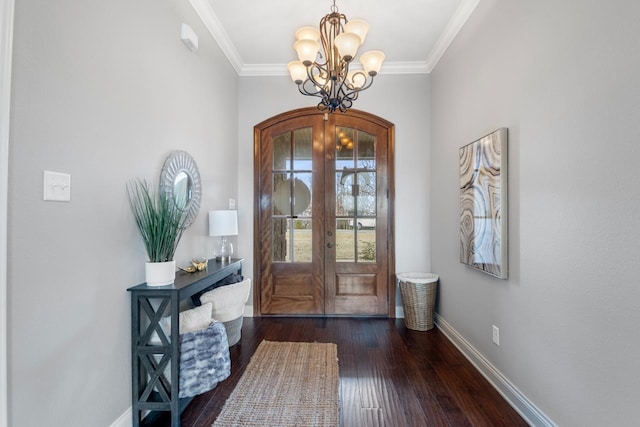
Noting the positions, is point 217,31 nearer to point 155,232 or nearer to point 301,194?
point 301,194

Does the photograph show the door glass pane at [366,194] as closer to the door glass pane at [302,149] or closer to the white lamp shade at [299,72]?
the door glass pane at [302,149]

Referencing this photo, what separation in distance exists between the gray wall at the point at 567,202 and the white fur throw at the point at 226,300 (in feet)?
6.32

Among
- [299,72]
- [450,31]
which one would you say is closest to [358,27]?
[299,72]

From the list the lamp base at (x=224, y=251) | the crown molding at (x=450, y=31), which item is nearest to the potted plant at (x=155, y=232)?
the lamp base at (x=224, y=251)

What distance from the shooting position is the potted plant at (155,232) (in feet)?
5.63

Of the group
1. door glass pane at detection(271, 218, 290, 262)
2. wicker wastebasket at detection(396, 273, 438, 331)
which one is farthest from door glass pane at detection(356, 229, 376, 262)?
door glass pane at detection(271, 218, 290, 262)

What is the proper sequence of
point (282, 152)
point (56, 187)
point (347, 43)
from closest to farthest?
point (56, 187) < point (347, 43) < point (282, 152)

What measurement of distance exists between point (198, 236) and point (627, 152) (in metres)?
2.67

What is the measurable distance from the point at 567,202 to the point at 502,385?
4.32ft

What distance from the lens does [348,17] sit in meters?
2.72

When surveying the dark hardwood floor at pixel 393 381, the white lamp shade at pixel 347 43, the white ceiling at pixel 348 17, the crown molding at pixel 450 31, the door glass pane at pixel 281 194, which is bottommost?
the dark hardwood floor at pixel 393 381

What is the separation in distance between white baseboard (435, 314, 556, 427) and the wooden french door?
1045 millimetres

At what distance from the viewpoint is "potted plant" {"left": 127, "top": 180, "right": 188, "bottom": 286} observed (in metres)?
1.72

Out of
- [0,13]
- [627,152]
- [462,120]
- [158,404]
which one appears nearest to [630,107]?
[627,152]
